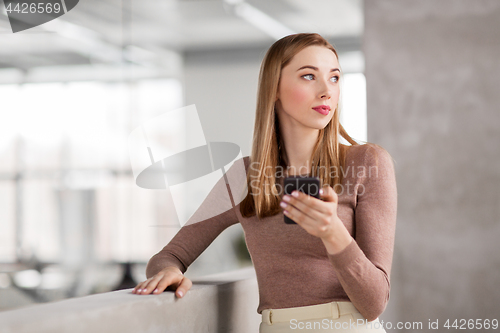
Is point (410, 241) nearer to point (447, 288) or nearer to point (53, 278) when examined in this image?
point (447, 288)

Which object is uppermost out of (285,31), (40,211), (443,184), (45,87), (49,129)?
(285,31)

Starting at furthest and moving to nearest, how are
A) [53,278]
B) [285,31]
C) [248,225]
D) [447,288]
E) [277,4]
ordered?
[53,278], [285,31], [277,4], [447,288], [248,225]

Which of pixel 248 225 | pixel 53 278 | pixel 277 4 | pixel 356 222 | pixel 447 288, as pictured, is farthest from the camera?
pixel 53 278

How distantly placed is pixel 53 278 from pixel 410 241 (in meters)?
4.69

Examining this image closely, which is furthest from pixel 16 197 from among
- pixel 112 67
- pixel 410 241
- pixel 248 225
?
pixel 248 225

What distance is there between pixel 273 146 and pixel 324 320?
513 millimetres

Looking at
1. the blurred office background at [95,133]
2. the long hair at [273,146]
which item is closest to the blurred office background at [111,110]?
the blurred office background at [95,133]

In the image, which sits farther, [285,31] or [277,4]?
[285,31]

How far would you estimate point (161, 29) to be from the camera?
5.59 metres

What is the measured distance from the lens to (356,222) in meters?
1.16

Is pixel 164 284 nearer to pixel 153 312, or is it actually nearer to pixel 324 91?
pixel 153 312

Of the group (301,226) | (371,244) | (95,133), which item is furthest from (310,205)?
(95,133)

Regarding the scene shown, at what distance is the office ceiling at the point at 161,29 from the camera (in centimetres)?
466

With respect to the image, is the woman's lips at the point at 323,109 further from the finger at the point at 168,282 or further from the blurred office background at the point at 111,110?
the blurred office background at the point at 111,110
